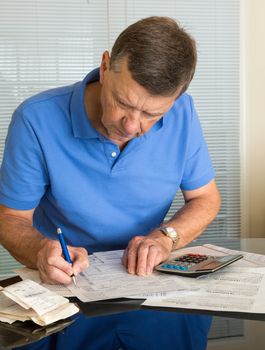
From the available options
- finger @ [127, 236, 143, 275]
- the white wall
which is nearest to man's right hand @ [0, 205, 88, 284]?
finger @ [127, 236, 143, 275]

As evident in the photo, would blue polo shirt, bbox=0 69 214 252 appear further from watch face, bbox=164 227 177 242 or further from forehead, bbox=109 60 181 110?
forehead, bbox=109 60 181 110

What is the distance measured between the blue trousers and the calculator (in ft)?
0.63

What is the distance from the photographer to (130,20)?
11.8 ft

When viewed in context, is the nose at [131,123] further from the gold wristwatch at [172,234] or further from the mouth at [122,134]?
the gold wristwatch at [172,234]

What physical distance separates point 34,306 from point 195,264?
1.41 ft

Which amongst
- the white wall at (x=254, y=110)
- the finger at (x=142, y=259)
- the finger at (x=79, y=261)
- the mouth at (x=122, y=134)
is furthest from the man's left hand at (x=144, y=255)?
the white wall at (x=254, y=110)

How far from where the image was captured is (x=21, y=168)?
1.35m

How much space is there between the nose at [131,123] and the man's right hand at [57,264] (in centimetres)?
31

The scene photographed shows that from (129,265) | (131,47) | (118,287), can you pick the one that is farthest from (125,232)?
(131,47)

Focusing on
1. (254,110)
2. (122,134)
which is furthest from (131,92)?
(254,110)

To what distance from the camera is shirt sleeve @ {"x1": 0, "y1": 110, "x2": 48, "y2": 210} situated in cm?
135

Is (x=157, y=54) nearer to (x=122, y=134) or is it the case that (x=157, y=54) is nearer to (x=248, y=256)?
(x=122, y=134)

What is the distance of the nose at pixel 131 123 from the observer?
1.21m

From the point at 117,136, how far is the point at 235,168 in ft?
8.08
